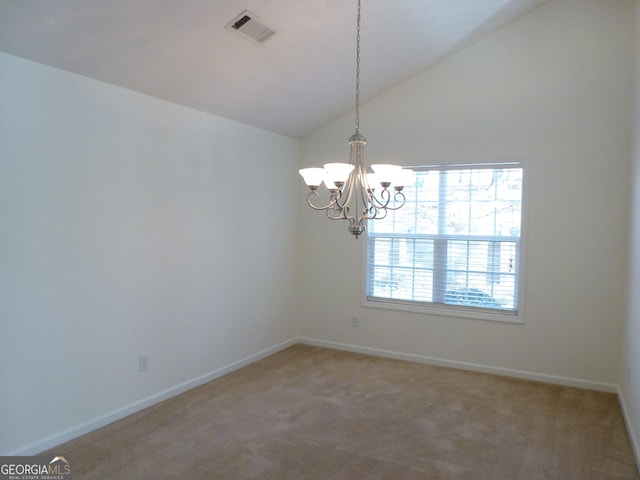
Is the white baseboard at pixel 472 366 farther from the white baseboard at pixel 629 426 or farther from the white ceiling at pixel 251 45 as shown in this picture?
the white ceiling at pixel 251 45

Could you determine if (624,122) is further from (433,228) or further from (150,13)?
(150,13)

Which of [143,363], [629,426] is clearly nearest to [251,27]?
[143,363]

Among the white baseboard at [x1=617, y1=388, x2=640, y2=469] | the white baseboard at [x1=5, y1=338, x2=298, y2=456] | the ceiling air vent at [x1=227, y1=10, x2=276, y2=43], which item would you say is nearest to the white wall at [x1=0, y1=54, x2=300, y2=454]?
the white baseboard at [x1=5, y1=338, x2=298, y2=456]

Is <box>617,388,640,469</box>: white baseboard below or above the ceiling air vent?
below

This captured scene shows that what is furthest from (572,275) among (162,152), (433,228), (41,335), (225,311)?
(41,335)

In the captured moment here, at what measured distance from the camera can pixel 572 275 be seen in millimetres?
3836

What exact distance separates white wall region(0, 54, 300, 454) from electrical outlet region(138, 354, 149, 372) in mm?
37

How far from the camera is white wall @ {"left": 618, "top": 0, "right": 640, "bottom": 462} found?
281cm

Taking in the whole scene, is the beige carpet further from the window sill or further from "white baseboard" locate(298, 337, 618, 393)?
the window sill

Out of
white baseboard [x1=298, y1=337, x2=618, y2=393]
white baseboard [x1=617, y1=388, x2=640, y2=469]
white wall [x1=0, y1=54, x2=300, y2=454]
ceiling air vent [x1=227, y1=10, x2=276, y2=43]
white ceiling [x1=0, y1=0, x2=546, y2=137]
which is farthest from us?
white baseboard [x1=298, y1=337, x2=618, y2=393]

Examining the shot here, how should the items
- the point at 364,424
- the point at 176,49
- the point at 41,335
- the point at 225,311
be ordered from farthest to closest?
the point at 225,311 < the point at 364,424 < the point at 176,49 < the point at 41,335

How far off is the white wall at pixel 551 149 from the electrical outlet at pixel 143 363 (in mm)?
2493

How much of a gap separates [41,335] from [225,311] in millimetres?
1652

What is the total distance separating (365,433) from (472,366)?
5.70 ft
